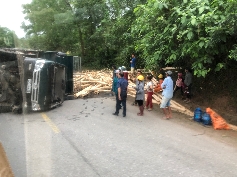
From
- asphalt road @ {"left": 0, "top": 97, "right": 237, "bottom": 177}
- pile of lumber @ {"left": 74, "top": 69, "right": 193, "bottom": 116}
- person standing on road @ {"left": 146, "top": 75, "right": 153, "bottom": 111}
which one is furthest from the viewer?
pile of lumber @ {"left": 74, "top": 69, "right": 193, "bottom": 116}

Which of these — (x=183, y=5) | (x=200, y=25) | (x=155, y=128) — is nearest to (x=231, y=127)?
(x=155, y=128)

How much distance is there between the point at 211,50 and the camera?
873 centimetres

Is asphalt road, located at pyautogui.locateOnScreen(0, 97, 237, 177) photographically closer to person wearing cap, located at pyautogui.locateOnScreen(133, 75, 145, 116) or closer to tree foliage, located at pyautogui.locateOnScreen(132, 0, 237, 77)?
person wearing cap, located at pyautogui.locateOnScreen(133, 75, 145, 116)

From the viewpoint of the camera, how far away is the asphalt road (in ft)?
17.1

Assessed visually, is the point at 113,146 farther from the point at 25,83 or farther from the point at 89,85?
the point at 89,85

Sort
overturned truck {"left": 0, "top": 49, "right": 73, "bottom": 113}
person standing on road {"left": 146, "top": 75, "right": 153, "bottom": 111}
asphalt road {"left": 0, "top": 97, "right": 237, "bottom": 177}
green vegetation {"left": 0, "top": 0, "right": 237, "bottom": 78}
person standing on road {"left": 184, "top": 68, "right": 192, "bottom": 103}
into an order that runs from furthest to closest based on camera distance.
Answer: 1. person standing on road {"left": 184, "top": 68, "right": 192, "bottom": 103}
2. person standing on road {"left": 146, "top": 75, "right": 153, "bottom": 111}
3. overturned truck {"left": 0, "top": 49, "right": 73, "bottom": 113}
4. green vegetation {"left": 0, "top": 0, "right": 237, "bottom": 78}
5. asphalt road {"left": 0, "top": 97, "right": 237, "bottom": 177}

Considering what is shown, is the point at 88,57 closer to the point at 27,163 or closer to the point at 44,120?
the point at 44,120

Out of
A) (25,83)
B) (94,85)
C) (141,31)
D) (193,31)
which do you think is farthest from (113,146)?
(94,85)

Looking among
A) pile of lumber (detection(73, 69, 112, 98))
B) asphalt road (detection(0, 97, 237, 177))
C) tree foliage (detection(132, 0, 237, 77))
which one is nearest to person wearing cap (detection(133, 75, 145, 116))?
asphalt road (detection(0, 97, 237, 177))

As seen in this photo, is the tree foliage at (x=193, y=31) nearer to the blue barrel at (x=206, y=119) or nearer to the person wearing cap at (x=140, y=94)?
the person wearing cap at (x=140, y=94)

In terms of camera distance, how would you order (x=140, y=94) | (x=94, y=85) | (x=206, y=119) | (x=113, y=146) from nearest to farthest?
1. (x=113, y=146)
2. (x=206, y=119)
3. (x=140, y=94)
4. (x=94, y=85)

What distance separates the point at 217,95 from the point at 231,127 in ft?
8.82

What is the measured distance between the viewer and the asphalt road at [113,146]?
5.21m

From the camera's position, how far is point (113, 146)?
21.5ft
